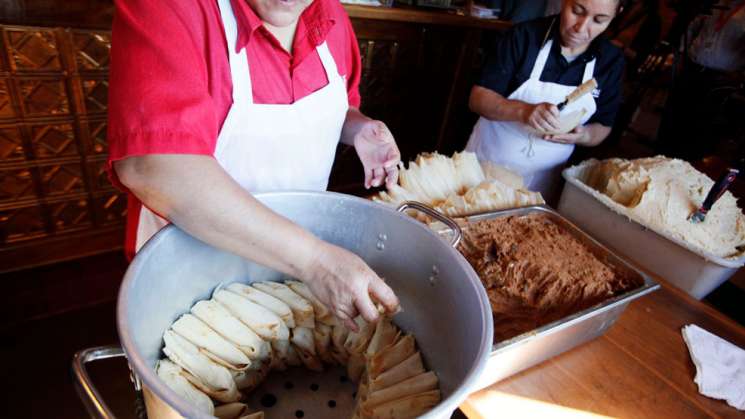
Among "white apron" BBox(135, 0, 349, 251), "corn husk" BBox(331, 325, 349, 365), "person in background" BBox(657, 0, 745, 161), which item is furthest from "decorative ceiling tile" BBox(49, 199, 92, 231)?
"person in background" BBox(657, 0, 745, 161)

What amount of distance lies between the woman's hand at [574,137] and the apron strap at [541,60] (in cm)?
26

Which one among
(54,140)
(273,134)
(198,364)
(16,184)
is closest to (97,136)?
(54,140)

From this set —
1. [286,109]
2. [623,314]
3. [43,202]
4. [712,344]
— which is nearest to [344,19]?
[286,109]

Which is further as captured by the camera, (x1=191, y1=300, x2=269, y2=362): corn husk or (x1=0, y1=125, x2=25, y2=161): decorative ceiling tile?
(x1=0, y1=125, x2=25, y2=161): decorative ceiling tile

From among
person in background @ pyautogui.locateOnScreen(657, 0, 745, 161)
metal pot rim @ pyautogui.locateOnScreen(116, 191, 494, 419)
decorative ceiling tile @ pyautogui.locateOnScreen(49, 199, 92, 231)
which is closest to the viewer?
metal pot rim @ pyautogui.locateOnScreen(116, 191, 494, 419)

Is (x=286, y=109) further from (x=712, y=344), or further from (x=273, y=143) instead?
(x=712, y=344)

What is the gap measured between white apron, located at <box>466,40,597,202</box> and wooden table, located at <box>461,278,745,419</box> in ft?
3.13

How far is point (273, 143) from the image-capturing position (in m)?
0.96

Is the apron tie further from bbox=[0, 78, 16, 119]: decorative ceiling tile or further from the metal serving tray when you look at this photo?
bbox=[0, 78, 16, 119]: decorative ceiling tile

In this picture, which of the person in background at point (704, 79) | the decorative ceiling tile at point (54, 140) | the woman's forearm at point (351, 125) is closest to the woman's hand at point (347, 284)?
the woman's forearm at point (351, 125)

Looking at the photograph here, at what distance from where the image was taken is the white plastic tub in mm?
1160

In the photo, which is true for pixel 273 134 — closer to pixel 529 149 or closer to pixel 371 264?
pixel 371 264

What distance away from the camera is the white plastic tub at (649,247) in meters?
1.16

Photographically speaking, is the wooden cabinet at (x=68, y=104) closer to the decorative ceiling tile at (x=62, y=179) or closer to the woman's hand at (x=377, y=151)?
the decorative ceiling tile at (x=62, y=179)
